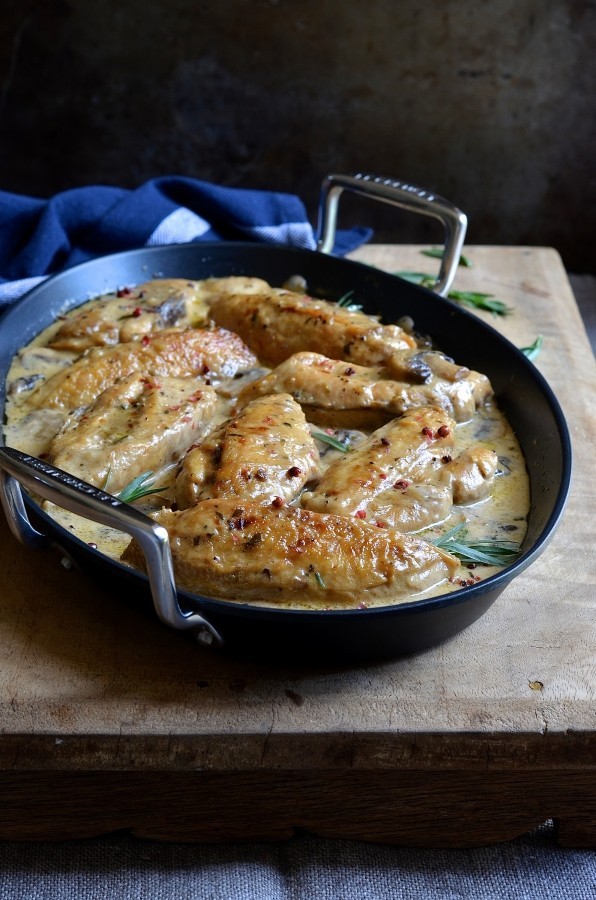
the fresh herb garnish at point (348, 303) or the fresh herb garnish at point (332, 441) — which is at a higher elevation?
the fresh herb garnish at point (332, 441)

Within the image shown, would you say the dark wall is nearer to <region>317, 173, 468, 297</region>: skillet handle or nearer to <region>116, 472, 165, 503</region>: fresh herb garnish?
<region>317, 173, 468, 297</region>: skillet handle

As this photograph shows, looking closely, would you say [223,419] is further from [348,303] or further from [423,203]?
[423,203]

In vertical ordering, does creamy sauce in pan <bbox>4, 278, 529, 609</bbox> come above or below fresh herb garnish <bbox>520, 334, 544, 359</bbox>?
above

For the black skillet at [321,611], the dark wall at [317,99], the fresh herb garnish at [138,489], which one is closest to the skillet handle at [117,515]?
the black skillet at [321,611]

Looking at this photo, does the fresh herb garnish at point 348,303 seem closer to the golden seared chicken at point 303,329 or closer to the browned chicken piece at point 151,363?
the golden seared chicken at point 303,329

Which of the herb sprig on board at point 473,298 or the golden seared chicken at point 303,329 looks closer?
the golden seared chicken at point 303,329

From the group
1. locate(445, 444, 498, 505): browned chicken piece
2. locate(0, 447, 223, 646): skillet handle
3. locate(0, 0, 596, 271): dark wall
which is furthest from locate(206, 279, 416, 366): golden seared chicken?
locate(0, 0, 596, 271): dark wall
